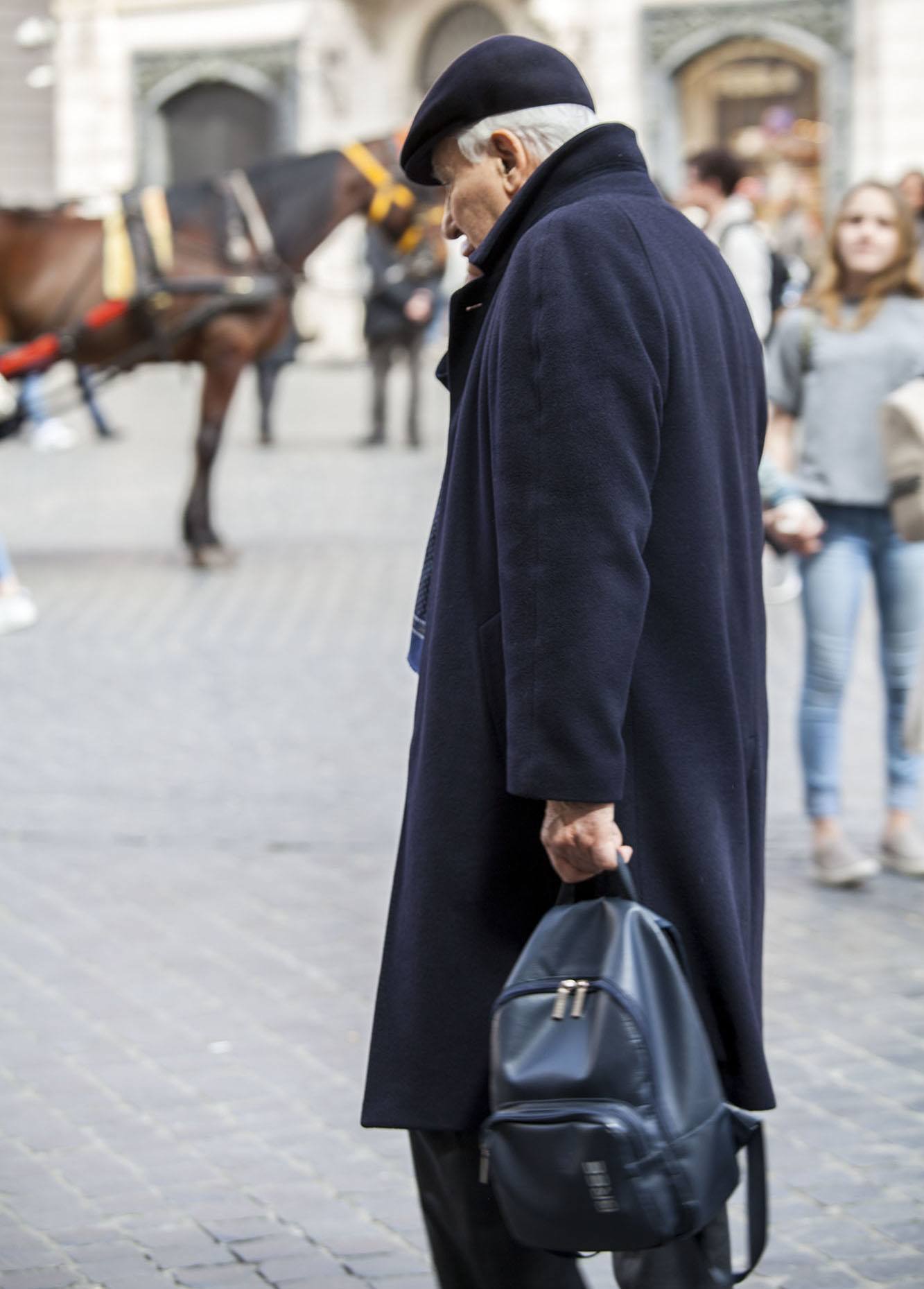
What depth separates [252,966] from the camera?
4.95m

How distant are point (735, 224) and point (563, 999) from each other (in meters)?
6.71

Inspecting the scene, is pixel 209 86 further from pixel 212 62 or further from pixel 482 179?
pixel 482 179

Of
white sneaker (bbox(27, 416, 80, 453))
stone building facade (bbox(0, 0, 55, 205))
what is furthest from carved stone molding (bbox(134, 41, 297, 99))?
white sneaker (bbox(27, 416, 80, 453))

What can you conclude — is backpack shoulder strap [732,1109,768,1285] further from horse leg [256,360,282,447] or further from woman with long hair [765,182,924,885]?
horse leg [256,360,282,447]

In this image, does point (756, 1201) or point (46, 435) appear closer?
point (756, 1201)

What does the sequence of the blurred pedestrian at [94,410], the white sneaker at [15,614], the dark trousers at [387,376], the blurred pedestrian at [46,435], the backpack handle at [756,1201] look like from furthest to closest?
the blurred pedestrian at [46,435]
the dark trousers at [387,376]
the blurred pedestrian at [94,410]
the white sneaker at [15,614]
the backpack handle at [756,1201]

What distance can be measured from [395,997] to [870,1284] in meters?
1.15

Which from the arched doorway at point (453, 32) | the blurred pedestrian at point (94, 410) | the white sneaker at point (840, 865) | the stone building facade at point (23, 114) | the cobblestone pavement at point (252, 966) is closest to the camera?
the cobblestone pavement at point (252, 966)

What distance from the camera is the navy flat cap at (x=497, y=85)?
252cm

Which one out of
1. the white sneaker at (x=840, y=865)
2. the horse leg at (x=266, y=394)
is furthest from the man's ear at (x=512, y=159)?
the horse leg at (x=266, y=394)

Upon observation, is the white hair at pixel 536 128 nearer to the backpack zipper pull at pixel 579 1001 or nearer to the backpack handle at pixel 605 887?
the backpack handle at pixel 605 887

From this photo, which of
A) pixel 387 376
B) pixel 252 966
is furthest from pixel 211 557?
pixel 387 376

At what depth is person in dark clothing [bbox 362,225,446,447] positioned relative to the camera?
51.2 feet

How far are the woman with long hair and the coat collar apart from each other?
308cm
